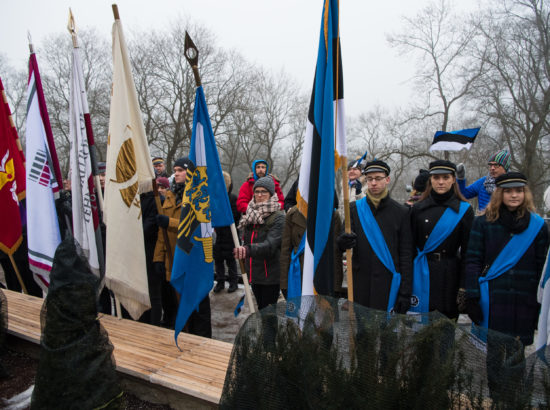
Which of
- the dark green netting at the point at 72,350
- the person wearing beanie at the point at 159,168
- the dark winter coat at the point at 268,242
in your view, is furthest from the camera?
the person wearing beanie at the point at 159,168

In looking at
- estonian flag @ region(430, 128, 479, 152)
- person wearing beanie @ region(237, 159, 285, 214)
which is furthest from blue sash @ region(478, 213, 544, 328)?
person wearing beanie @ region(237, 159, 285, 214)

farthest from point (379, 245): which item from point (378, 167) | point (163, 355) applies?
point (163, 355)

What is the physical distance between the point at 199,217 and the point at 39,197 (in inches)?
92.1

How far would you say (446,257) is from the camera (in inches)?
130

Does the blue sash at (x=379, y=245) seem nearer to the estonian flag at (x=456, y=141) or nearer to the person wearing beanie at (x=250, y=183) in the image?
the estonian flag at (x=456, y=141)

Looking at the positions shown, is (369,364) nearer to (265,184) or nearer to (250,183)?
(265,184)

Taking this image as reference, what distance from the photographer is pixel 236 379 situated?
1.76 metres

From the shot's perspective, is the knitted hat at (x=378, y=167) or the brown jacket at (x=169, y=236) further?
the brown jacket at (x=169, y=236)

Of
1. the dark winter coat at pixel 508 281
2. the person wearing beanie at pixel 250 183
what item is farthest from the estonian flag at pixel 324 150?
the person wearing beanie at pixel 250 183

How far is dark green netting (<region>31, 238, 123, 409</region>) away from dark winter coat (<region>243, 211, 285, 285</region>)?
75.7 inches

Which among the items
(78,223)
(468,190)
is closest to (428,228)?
(468,190)

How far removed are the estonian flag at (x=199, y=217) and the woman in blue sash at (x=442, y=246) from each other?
180cm

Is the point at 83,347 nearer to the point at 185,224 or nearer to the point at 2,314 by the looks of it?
the point at 185,224

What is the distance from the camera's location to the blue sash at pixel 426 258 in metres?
3.24
